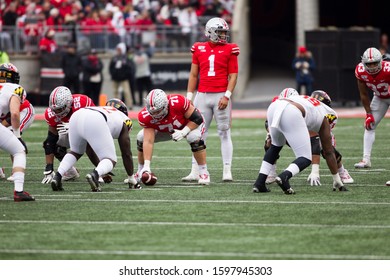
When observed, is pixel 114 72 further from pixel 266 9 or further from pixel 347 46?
pixel 266 9

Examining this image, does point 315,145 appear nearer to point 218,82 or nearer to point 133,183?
point 218,82

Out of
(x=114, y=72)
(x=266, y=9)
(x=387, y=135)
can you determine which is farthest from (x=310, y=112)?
(x=266, y=9)

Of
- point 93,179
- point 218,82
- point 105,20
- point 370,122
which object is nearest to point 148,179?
point 93,179

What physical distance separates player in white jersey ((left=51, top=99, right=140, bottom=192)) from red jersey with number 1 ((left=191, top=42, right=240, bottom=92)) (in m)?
1.65

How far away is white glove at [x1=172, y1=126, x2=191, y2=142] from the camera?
39.4 feet

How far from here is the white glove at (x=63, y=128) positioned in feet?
40.9

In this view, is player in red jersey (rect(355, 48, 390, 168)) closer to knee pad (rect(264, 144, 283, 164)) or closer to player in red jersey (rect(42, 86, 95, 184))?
knee pad (rect(264, 144, 283, 164))

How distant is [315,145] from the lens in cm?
1207

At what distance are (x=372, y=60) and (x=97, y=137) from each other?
4183 mm

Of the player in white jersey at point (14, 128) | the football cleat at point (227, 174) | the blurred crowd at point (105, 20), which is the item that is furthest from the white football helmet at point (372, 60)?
the blurred crowd at point (105, 20)

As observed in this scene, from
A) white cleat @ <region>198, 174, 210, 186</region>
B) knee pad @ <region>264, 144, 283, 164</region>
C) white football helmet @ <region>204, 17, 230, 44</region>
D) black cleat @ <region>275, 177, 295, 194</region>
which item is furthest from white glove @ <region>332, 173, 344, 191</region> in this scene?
white football helmet @ <region>204, 17, 230, 44</region>

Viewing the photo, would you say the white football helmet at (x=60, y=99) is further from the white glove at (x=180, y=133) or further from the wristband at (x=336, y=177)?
the wristband at (x=336, y=177)

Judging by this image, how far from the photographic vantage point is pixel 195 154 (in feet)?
40.7

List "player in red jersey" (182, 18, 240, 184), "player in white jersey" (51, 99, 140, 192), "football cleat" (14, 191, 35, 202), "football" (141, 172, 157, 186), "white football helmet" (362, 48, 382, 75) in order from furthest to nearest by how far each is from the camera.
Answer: "white football helmet" (362, 48, 382, 75), "player in red jersey" (182, 18, 240, 184), "football" (141, 172, 157, 186), "player in white jersey" (51, 99, 140, 192), "football cleat" (14, 191, 35, 202)
